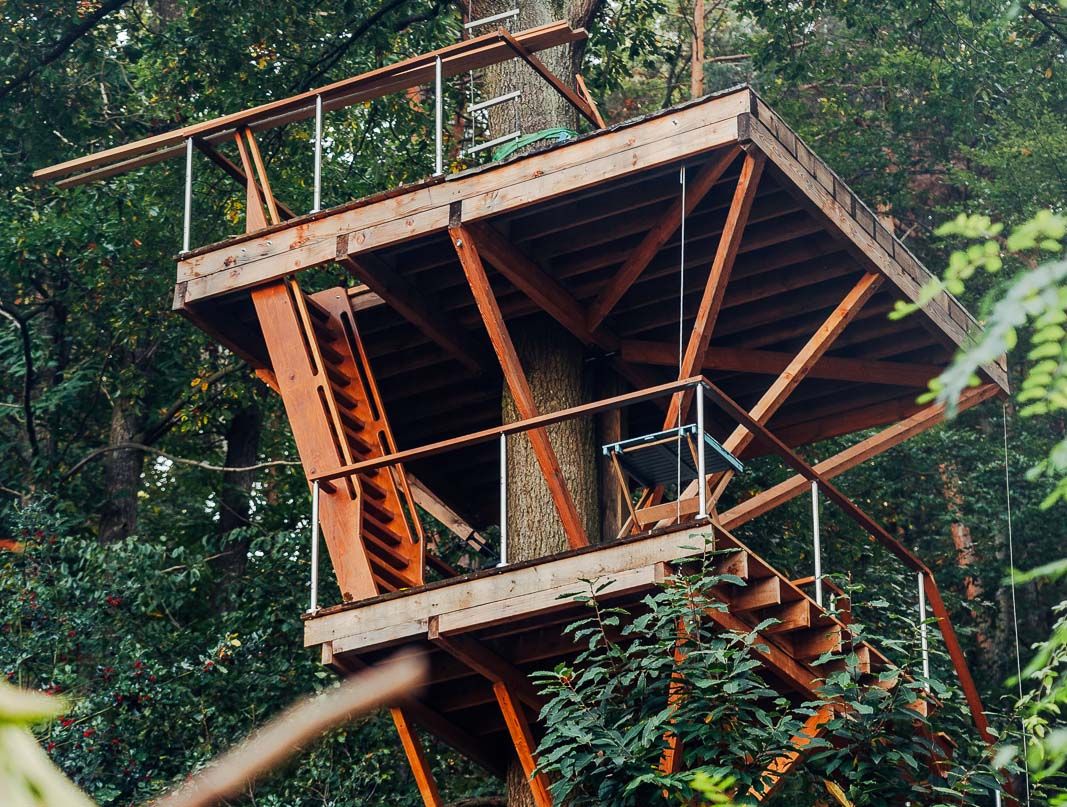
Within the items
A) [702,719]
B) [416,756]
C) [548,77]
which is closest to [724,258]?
[702,719]

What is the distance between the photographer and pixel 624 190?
11008 millimetres

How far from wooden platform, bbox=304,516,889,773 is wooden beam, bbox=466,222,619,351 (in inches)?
90.9

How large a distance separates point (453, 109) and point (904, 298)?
378 inches

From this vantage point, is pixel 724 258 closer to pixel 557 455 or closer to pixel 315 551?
pixel 557 455

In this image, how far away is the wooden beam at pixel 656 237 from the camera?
10273mm

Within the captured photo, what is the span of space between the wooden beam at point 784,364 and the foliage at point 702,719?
3315 mm

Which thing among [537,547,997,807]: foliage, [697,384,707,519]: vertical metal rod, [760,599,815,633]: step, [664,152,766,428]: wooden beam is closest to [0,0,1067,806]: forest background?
[537,547,997,807]: foliage

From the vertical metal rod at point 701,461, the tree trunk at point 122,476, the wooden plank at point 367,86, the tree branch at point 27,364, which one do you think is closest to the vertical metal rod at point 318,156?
the wooden plank at point 367,86

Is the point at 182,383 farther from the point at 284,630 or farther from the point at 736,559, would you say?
the point at 736,559

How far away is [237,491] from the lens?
2019cm

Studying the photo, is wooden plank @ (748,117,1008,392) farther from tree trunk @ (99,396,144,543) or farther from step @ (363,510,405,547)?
tree trunk @ (99,396,144,543)

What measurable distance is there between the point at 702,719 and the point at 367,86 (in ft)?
18.8

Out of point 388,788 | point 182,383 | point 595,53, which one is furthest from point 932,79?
point 388,788

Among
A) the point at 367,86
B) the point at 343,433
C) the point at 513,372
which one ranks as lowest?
the point at 513,372
